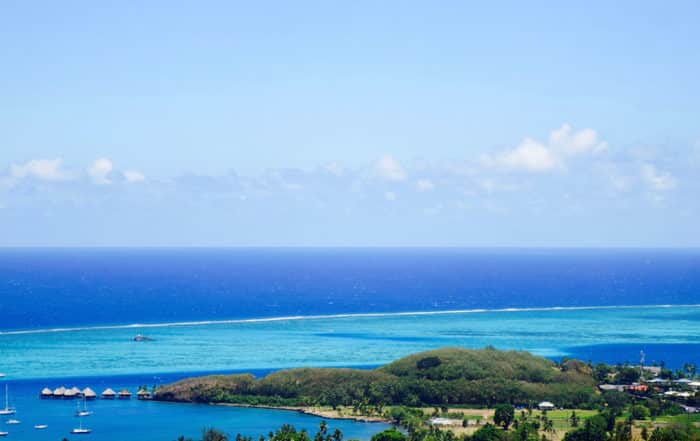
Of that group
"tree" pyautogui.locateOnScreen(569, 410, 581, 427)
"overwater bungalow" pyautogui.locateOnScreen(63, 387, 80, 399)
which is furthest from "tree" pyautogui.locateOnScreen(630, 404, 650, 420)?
"overwater bungalow" pyautogui.locateOnScreen(63, 387, 80, 399)

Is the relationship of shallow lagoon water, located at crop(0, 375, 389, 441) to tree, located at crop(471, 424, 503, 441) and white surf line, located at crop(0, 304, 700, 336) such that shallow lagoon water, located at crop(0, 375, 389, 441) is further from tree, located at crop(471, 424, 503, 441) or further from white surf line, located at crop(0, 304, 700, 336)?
white surf line, located at crop(0, 304, 700, 336)

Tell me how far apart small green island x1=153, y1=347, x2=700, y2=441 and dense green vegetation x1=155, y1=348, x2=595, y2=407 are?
0.25ft

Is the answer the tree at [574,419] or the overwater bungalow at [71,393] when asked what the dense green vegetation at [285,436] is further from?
the tree at [574,419]

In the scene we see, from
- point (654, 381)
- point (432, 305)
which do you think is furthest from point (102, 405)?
point (432, 305)

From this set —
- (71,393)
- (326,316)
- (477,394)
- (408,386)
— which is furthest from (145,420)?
(326,316)

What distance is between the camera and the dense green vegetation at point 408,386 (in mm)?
74250

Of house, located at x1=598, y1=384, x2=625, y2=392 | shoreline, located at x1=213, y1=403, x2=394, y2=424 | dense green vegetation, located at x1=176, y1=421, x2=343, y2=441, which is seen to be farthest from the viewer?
house, located at x1=598, y1=384, x2=625, y2=392

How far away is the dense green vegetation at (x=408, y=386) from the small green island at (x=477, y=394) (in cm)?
8

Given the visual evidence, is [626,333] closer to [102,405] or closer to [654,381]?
[654,381]

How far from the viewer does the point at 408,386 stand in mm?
75438

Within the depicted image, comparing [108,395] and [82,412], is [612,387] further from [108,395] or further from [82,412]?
[82,412]

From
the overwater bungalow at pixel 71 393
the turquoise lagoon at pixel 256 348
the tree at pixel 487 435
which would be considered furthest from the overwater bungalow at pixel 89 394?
the tree at pixel 487 435

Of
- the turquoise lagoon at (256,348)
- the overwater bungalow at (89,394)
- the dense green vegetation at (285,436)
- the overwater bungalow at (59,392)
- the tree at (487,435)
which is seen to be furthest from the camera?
the overwater bungalow at (59,392)

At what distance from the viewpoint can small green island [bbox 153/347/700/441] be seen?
66062 millimetres
